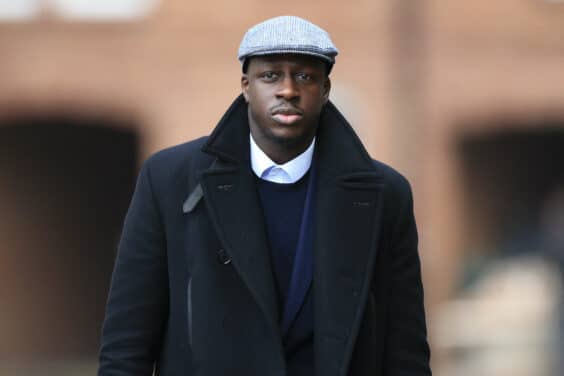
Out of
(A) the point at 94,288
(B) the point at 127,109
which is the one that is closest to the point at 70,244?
(A) the point at 94,288

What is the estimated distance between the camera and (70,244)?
43.7 feet

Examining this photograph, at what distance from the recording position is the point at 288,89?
3201 mm

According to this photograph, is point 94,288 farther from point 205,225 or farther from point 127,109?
point 205,225

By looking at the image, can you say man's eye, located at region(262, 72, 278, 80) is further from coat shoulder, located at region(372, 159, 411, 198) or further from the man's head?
coat shoulder, located at region(372, 159, 411, 198)

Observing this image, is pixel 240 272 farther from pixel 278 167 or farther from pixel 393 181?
pixel 393 181

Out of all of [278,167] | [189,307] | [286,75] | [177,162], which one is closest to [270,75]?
[286,75]

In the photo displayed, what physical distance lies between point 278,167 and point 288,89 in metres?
0.23

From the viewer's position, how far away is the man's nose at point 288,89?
3.20 metres

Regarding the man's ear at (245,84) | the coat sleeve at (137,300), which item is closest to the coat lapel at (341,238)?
the man's ear at (245,84)

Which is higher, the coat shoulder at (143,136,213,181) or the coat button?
the coat shoulder at (143,136,213,181)

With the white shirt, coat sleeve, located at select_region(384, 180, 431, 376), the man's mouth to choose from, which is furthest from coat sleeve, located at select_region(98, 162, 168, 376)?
coat sleeve, located at select_region(384, 180, 431, 376)

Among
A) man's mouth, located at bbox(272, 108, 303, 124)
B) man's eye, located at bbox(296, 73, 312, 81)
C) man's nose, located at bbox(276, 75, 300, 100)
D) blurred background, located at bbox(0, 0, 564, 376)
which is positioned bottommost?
blurred background, located at bbox(0, 0, 564, 376)

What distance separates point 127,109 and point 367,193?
8.42 m

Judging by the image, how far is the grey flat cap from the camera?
3199mm
